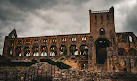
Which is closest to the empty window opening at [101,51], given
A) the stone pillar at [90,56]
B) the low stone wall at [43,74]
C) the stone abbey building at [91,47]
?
the stone abbey building at [91,47]

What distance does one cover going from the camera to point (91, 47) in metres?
39.7

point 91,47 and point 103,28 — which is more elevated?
point 103,28

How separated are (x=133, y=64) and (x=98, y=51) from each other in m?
12.8

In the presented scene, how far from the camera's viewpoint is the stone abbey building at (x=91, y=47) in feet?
119

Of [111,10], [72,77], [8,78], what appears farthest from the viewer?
[111,10]

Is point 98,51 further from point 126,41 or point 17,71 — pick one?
point 17,71

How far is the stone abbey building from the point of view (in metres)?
36.2

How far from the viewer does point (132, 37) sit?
46.9 meters

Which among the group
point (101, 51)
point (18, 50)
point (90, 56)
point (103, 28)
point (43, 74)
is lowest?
point (43, 74)

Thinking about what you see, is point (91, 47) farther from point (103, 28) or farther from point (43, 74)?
point (43, 74)

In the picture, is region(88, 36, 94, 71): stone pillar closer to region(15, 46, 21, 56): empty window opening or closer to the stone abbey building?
the stone abbey building

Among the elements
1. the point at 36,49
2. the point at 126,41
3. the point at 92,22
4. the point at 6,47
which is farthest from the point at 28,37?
the point at 126,41

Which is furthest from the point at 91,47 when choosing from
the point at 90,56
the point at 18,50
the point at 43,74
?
the point at 18,50

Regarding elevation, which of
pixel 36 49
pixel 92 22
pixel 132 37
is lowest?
pixel 36 49
